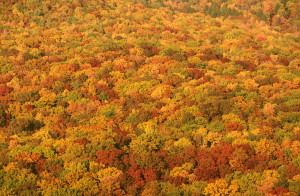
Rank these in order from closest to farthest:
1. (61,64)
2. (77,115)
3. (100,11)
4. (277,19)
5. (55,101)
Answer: (77,115), (55,101), (61,64), (100,11), (277,19)

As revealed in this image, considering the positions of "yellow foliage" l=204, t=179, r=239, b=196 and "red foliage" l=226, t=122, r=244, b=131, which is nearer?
"yellow foliage" l=204, t=179, r=239, b=196

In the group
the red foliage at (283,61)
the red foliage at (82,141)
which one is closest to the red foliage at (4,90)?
the red foliage at (82,141)

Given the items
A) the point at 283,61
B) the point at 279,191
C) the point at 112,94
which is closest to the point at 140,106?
the point at 112,94

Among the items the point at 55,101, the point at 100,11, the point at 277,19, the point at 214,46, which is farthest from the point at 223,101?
the point at 277,19

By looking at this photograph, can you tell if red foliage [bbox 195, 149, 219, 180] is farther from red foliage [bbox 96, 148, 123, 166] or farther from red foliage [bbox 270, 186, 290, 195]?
red foliage [bbox 96, 148, 123, 166]

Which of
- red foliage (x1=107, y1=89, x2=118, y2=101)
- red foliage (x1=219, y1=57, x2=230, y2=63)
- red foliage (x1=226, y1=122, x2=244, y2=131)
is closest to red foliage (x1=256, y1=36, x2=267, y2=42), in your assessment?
red foliage (x1=219, y1=57, x2=230, y2=63)

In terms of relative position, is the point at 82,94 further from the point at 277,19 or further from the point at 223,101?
the point at 277,19

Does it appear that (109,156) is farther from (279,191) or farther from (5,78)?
(5,78)

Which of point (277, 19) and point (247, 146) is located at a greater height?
point (247, 146)

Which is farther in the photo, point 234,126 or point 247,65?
point 247,65
